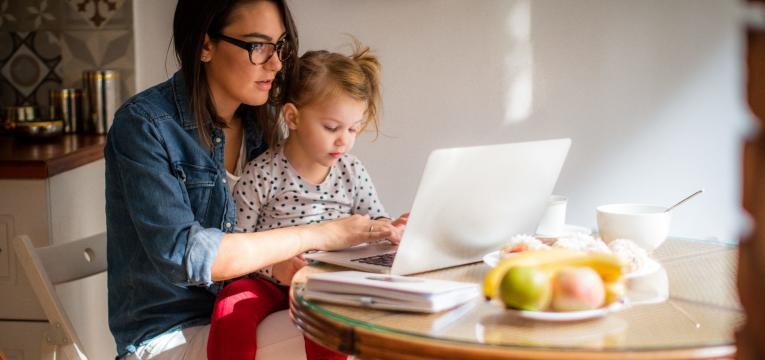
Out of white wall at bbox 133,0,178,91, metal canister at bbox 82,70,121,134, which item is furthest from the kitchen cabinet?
white wall at bbox 133,0,178,91

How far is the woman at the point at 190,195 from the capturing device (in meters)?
1.64

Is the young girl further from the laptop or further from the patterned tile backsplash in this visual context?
the patterned tile backsplash

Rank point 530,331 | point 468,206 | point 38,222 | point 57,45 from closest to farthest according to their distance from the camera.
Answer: point 530,331
point 468,206
point 38,222
point 57,45

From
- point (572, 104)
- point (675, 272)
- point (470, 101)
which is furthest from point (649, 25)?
point (675, 272)

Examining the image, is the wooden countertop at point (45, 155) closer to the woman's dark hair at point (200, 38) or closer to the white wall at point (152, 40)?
the white wall at point (152, 40)

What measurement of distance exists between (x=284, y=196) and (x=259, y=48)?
1.14ft

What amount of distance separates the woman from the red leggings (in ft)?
0.22

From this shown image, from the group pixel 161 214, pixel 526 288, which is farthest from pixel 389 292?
pixel 161 214

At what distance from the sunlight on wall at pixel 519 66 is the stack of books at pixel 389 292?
1549 mm

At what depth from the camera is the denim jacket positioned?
5.35 feet

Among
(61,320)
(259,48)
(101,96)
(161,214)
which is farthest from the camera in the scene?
(101,96)

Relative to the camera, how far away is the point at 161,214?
1.65 metres

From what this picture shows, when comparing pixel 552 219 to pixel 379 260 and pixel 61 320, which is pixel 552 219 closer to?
pixel 379 260

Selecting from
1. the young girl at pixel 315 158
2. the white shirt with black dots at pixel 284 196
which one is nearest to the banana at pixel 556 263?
the young girl at pixel 315 158
